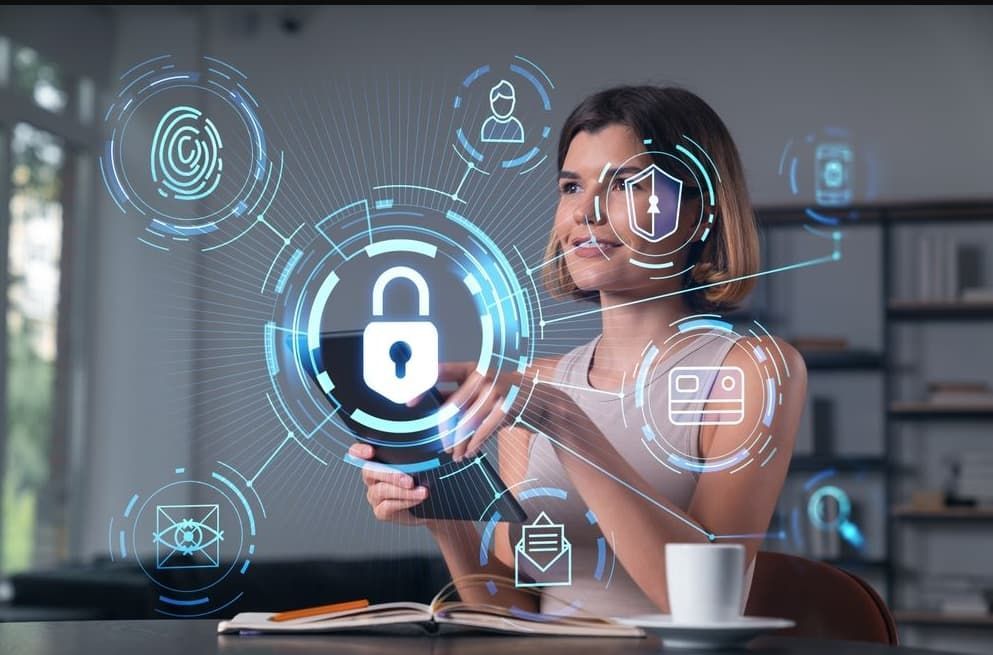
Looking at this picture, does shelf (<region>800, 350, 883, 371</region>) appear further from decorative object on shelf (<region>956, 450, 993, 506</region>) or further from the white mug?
the white mug

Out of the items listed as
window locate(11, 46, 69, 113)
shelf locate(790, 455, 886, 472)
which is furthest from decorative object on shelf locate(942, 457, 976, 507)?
window locate(11, 46, 69, 113)

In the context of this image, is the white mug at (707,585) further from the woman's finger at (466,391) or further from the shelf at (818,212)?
the shelf at (818,212)

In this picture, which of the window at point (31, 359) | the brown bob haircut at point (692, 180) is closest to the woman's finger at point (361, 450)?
the brown bob haircut at point (692, 180)

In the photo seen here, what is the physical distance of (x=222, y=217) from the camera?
1.56 meters

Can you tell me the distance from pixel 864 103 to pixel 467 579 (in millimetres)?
992

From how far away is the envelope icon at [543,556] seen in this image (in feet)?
4.81

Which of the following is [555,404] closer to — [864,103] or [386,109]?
[386,109]

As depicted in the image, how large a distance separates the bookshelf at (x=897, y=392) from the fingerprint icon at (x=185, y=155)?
1106mm

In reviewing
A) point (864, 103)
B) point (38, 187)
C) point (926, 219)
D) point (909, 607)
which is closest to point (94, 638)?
point (38, 187)

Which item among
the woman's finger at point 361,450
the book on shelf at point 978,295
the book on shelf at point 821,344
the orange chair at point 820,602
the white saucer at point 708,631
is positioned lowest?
the orange chair at point 820,602

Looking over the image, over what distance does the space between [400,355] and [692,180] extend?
0.46m

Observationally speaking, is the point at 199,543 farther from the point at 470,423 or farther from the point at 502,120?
the point at 502,120

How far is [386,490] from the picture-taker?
1.47m

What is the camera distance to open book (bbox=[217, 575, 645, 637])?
3.22 feet
